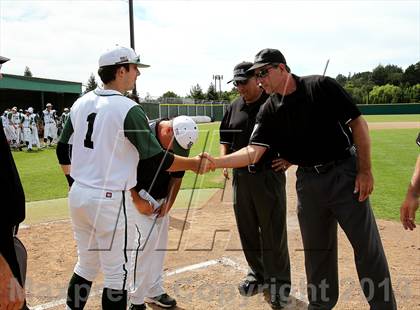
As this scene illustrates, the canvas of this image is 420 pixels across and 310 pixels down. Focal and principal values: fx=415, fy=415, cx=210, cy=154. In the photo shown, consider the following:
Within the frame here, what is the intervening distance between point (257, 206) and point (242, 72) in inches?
59.8

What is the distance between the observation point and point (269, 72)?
3.87 metres

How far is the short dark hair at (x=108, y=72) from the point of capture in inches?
136

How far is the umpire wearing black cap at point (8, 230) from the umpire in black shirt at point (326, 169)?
2.36 metres

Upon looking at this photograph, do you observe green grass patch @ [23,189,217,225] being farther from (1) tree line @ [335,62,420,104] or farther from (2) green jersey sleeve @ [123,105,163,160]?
(1) tree line @ [335,62,420,104]

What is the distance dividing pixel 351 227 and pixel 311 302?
2.72ft

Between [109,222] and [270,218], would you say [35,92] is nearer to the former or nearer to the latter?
[270,218]

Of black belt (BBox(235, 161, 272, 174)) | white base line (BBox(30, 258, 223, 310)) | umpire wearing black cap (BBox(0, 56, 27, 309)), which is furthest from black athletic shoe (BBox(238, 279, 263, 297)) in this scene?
umpire wearing black cap (BBox(0, 56, 27, 309))

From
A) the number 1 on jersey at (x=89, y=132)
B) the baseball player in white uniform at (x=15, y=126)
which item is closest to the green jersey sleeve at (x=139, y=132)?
the number 1 on jersey at (x=89, y=132)

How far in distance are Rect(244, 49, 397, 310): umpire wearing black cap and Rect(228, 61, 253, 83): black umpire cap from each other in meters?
0.70

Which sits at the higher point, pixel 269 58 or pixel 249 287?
pixel 269 58

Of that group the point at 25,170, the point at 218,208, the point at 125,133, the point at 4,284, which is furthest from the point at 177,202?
the point at 25,170

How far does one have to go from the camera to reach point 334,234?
3926 millimetres

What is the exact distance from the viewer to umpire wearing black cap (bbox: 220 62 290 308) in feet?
15.0

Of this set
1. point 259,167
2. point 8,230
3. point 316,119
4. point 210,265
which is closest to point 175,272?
point 210,265
